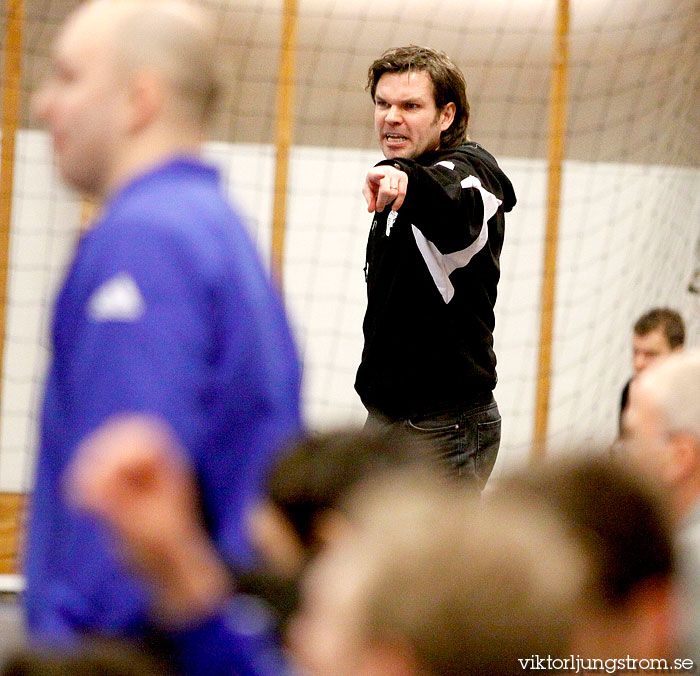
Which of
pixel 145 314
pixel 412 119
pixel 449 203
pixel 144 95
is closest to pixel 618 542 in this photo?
pixel 145 314

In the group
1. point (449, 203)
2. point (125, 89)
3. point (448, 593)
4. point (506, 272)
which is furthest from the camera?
point (506, 272)

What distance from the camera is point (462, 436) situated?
245cm

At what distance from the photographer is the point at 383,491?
949 millimetres

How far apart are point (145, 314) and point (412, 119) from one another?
162 centimetres

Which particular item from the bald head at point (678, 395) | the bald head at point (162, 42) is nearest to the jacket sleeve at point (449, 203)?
the bald head at point (678, 395)

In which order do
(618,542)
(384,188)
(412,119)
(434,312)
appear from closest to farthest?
1. (618,542)
2. (384,188)
3. (434,312)
4. (412,119)

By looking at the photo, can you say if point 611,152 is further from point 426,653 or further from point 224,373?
point 426,653

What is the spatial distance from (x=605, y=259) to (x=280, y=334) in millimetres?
3638

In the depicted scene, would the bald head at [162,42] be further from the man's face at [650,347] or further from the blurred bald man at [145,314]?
the man's face at [650,347]

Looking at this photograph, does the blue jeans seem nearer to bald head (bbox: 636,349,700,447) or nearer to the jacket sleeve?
the jacket sleeve

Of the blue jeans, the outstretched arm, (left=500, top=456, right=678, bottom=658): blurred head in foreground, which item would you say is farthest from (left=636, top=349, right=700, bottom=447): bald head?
the blue jeans

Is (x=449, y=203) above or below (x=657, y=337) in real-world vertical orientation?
above

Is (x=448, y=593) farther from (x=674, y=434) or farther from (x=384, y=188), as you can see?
(x=384, y=188)

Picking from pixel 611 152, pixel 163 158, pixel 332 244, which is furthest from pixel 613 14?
pixel 163 158
